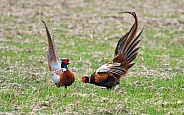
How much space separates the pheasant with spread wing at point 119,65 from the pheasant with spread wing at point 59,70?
249 millimetres

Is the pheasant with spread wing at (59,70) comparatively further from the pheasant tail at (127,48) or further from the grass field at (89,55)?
the pheasant tail at (127,48)

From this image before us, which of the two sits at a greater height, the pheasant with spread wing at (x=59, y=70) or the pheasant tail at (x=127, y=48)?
the pheasant tail at (x=127, y=48)

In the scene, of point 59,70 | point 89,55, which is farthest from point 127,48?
point 89,55

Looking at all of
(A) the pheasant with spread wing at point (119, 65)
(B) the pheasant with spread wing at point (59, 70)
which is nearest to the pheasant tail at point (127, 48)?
(A) the pheasant with spread wing at point (119, 65)

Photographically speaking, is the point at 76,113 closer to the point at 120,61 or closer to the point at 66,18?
the point at 120,61

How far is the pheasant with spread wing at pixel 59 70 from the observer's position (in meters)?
8.66

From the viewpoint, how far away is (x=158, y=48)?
45.3ft

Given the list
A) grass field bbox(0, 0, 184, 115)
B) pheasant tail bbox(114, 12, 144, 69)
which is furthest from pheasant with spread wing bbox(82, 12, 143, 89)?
grass field bbox(0, 0, 184, 115)

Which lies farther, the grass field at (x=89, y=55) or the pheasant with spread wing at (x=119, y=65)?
the pheasant with spread wing at (x=119, y=65)

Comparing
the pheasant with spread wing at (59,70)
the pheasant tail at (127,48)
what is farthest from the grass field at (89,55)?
the pheasant tail at (127,48)

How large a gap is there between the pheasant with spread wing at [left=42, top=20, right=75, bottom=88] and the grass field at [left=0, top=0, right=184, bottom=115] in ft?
0.44

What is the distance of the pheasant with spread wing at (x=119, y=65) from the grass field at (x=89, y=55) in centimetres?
17

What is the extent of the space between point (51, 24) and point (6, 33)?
2.07 meters

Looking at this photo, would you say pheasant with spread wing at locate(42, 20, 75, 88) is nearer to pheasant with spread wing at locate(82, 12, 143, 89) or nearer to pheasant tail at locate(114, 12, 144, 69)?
pheasant with spread wing at locate(82, 12, 143, 89)
